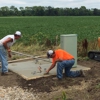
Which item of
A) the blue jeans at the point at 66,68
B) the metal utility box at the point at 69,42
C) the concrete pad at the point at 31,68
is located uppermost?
the metal utility box at the point at 69,42

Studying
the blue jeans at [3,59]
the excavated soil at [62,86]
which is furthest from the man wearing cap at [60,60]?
the blue jeans at [3,59]

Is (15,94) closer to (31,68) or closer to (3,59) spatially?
(3,59)

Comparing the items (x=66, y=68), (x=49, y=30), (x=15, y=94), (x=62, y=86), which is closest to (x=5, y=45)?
(x=66, y=68)

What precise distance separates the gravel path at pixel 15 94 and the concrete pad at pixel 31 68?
100cm

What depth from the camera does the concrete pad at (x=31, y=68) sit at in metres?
9.33

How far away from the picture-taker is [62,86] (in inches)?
320

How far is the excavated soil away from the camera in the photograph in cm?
673

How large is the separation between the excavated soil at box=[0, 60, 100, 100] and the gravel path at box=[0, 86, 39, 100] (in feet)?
0.68

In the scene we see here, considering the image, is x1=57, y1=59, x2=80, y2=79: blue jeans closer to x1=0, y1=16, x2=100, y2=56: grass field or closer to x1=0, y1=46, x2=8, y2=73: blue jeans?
x1=0, y1=46, x2=8, y2=73: blue jeans

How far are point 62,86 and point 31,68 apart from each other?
102 inches

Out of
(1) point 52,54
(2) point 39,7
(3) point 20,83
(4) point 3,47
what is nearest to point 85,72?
(1) point 52,54

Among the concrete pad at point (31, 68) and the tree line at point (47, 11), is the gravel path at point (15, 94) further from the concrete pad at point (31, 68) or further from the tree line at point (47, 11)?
the tree line at point (47, 11)

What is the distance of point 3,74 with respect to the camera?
32.0 ft

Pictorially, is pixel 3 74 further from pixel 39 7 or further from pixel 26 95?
pixel 39 7
